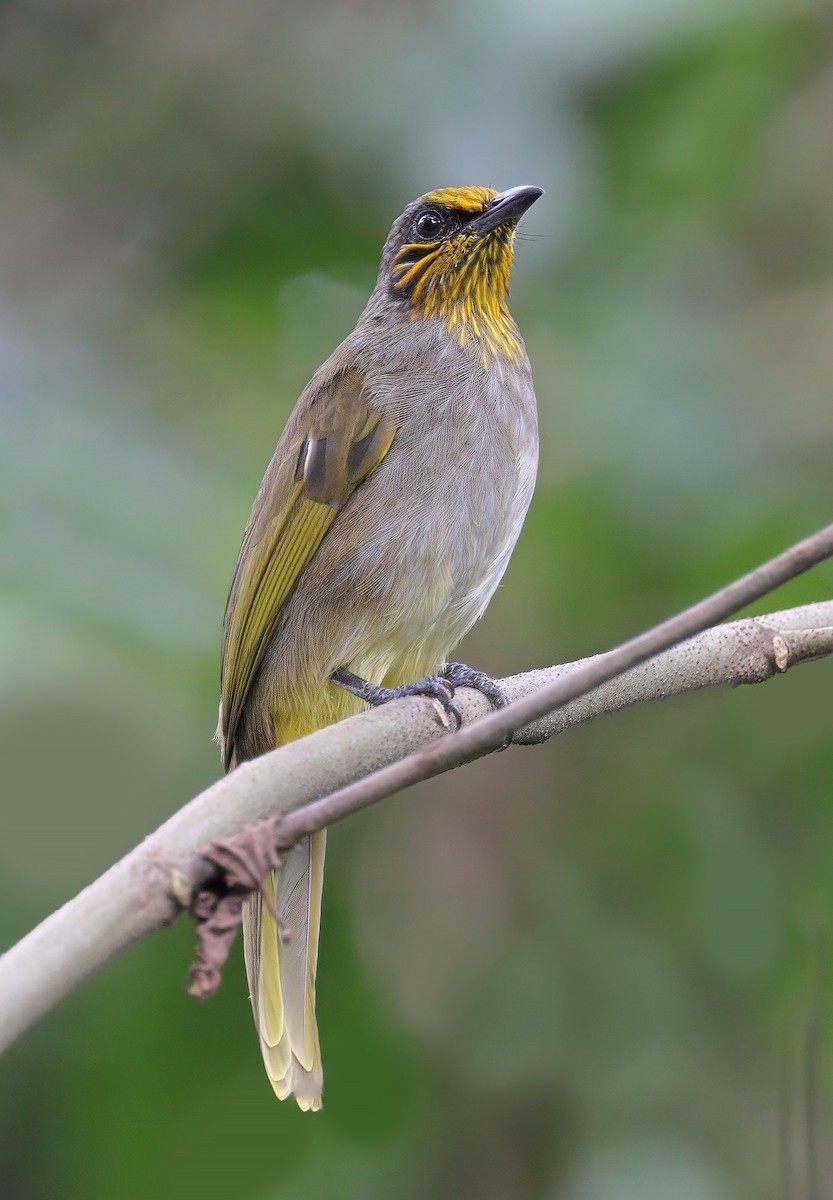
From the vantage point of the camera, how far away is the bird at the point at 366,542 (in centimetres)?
277

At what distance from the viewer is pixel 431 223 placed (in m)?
3.27

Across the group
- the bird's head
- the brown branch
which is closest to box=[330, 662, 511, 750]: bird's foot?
the brown branch

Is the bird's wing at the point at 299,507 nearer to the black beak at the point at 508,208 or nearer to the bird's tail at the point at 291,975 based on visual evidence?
the bird's tail at the point at 291,975

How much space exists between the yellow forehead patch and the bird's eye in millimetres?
29

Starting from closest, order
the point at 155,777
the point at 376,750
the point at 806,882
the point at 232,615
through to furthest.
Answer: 1. the point at 376,750
2. the point at 155,777
3. the point at 806,882
4. the point at 232,615

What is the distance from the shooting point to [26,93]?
328cm

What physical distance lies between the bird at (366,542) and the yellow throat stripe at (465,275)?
3cm

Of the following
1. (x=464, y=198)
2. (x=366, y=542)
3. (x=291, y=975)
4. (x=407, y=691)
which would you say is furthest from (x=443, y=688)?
(x=464, y=198)

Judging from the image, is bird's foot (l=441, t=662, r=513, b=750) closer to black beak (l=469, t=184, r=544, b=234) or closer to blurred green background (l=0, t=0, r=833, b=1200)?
blurred green background (l=0, t=0, r=833, b=1200)

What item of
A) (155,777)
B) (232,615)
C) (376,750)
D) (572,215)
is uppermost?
(572,215)

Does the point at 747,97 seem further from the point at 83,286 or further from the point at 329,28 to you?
the point at 83,286

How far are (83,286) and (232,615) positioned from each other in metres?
0.86

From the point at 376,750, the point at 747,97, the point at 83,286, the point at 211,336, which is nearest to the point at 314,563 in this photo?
the point at 211,336

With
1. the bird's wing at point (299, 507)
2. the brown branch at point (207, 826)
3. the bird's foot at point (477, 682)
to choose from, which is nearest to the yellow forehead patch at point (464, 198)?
the bird's wing at point (299, 507)
